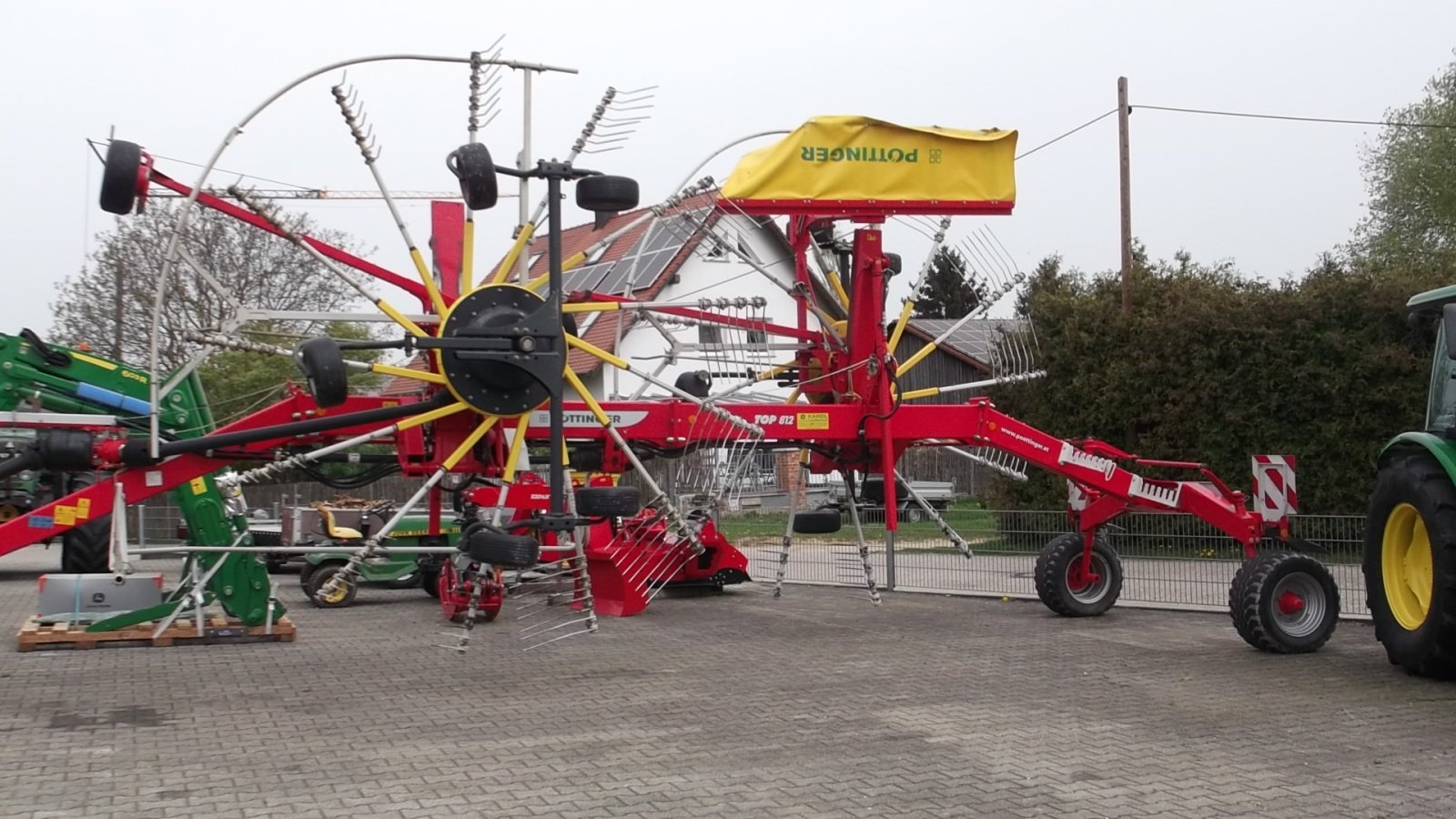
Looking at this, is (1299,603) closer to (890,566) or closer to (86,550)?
(890,566)

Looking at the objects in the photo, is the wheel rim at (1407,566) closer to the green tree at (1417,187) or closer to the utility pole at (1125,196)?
the utility pole at (1125,196)

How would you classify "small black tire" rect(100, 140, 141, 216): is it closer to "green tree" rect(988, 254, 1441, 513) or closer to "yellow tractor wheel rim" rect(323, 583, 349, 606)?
"yellow tractor wheel rim" rect(323, 583, 349, 606)

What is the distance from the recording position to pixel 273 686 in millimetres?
9844

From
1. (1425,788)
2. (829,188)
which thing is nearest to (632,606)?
(829,188)

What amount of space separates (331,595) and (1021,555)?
7.54 metres

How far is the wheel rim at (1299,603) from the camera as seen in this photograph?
444 inches

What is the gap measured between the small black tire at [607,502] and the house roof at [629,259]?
1815mm

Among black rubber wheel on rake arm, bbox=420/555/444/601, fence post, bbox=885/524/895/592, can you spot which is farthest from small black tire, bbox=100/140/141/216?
fence post, bbox=885/524/895/592

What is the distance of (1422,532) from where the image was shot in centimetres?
1008

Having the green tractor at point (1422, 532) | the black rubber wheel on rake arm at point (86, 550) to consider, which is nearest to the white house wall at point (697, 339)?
the green tractor at point (1422, 532)

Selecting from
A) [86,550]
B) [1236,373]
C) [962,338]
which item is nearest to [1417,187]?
[962,338]

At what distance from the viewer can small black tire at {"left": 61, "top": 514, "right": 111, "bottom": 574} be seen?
18281mm

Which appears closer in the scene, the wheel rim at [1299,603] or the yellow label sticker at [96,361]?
the wheel rim at [1299,603]

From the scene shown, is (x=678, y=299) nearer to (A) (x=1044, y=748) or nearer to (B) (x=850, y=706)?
(B) (x=850, y=706)
